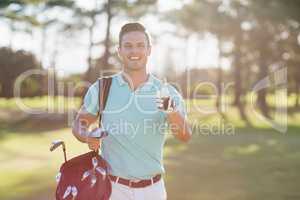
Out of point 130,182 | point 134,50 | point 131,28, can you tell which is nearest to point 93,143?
point 130,182

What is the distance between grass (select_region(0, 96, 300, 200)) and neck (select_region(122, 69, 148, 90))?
5.62 meters

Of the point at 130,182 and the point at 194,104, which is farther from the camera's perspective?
the point at 194,104

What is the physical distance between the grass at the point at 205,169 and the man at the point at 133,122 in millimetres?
5488

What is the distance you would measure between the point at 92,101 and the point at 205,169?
30.4ft

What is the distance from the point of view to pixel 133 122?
3.22 meters

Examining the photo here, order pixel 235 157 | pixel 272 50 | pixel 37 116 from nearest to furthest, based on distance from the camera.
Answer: pixel 235 157 < pixel 37 116 < pixel 272 50

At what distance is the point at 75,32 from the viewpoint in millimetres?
38219

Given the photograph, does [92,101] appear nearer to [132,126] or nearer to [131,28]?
[132,126]

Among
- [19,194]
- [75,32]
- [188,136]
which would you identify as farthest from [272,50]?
[188,136]

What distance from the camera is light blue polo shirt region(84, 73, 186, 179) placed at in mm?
3246

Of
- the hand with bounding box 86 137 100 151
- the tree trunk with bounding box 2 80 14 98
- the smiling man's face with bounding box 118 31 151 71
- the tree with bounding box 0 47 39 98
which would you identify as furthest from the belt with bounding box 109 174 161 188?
the tree trunk with bounding box 2 80 14 98

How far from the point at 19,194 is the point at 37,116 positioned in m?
24.3

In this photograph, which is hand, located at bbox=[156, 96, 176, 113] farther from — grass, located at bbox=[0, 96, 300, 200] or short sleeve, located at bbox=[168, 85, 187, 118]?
grass, located at bbox=[0, 96, 300, 200]

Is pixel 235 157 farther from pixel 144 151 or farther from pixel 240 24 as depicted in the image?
pixel 240 24
